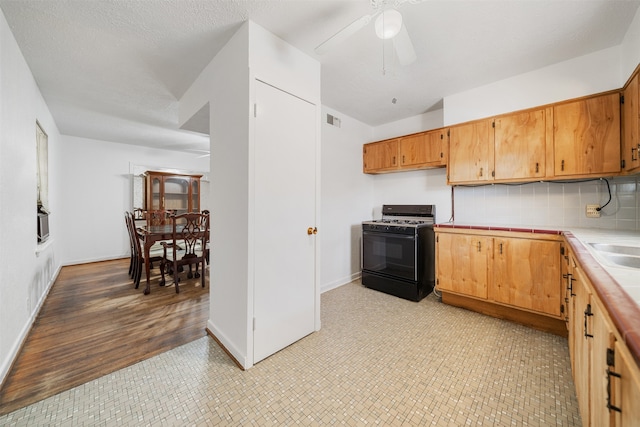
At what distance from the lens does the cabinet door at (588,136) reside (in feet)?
6.64

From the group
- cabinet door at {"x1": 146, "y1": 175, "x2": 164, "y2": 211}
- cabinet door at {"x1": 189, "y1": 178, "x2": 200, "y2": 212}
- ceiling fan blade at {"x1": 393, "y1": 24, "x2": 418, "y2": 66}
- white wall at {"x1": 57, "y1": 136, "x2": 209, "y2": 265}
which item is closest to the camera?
ceiling fan blade at {"x1": 393, "y1": 24, "x2": 418, "y2": 66}

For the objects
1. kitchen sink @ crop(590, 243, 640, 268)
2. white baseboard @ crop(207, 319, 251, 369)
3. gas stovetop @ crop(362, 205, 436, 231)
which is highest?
gas stovetop @ crop(362, 205, 436, 231)

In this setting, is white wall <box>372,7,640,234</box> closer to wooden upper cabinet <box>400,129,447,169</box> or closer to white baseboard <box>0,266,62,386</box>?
wooden upper cabinet <box>400,129,447,169</box>

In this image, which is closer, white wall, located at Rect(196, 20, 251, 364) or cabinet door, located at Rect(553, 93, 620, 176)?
white wall, located at Rect(196, 20, 251, 364)

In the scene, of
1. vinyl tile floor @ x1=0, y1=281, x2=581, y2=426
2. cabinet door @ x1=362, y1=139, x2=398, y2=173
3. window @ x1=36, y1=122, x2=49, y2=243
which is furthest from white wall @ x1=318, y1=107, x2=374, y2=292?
window @ x1=36, y1=122, x2=49, y2=243

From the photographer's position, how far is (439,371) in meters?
1.71

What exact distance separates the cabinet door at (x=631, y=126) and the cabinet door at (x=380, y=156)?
6.66 ft

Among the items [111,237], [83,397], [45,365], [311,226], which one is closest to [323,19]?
[311,226]

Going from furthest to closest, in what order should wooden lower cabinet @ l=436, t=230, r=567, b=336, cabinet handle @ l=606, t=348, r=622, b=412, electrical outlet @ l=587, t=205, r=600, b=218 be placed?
electrical outlet @ l=587, t=205, r=600, b=218 < wooden lower cabinet @ l=436, t=230, r=567, b=336 < cabinet handle @ l=606, t=348, r=622, b=412

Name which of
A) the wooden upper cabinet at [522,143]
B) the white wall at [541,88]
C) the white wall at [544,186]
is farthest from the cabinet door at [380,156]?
the wooden upper cabinet at [522,143]

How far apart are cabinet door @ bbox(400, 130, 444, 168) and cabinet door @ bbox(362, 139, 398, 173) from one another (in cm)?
13

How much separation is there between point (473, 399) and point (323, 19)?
2663mm

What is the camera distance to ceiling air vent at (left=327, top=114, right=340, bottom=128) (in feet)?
10.9

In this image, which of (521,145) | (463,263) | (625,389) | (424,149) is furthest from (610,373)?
(424,149)
